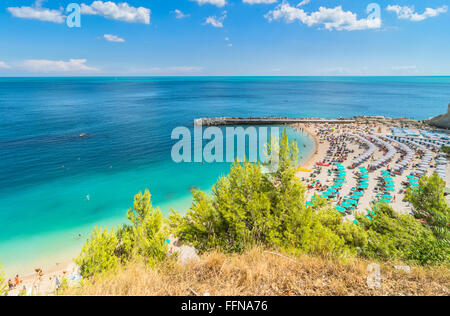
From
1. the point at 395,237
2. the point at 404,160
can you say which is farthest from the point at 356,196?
the point at 404,160

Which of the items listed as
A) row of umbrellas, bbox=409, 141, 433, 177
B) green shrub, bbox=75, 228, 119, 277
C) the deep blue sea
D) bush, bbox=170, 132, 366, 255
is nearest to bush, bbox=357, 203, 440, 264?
bush, bbox=170, 132, 366, 255

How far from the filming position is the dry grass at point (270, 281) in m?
4.56

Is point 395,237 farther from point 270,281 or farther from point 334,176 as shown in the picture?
point 334,176

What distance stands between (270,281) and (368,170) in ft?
117

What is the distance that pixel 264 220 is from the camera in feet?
31.8

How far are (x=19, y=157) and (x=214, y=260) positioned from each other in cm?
5222

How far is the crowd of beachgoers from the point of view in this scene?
24641 mm

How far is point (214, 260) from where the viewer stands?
577 cm

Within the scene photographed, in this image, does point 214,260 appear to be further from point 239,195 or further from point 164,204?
point 164,204

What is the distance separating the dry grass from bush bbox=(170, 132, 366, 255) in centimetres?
293

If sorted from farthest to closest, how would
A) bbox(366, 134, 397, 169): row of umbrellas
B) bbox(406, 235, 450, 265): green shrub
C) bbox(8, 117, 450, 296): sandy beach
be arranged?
1. bbox(366, 134, 397, 169): row of umbrellas
2. bbox(8, 117, 450, 296): sandy beach
3. bbox(406, 235, 450, 265): green shrub

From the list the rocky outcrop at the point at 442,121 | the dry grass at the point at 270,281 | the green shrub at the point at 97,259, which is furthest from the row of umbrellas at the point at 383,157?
the green shrub at the point at 97,259

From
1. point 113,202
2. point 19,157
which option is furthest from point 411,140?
point 19,157

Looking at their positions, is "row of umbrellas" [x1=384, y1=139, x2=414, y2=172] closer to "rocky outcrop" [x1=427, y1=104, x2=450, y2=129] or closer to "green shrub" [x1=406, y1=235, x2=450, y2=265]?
"green shrub" [x1=406, y1=235, x2=450, y2=265]
